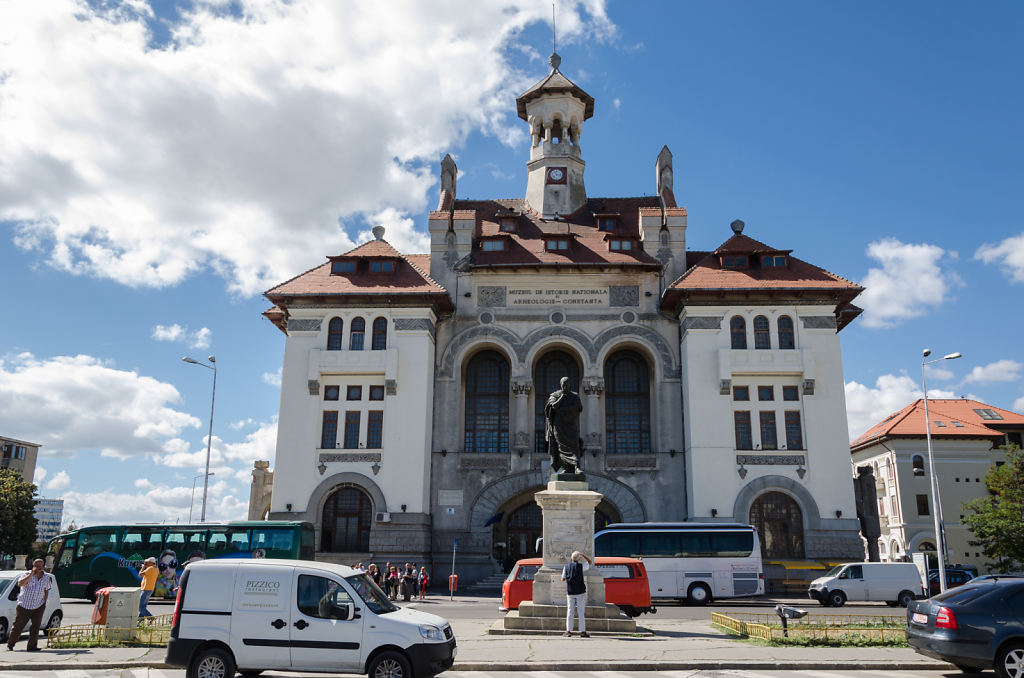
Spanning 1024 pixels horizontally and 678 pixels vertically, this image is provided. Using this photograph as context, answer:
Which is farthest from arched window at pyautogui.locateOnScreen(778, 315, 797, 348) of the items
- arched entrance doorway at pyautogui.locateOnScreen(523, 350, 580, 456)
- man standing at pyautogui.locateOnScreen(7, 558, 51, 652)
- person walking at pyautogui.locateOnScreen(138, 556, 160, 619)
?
man standing at pyautogui.locateOnScreen(7, 558, 51, 652)

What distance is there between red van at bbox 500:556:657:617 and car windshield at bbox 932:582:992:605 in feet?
36.7

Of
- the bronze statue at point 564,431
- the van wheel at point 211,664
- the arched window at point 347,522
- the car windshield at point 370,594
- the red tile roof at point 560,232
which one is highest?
the red tile roof at point 560,232

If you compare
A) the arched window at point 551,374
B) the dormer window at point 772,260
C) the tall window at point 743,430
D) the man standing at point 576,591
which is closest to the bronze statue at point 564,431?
the man standing at point 576,591

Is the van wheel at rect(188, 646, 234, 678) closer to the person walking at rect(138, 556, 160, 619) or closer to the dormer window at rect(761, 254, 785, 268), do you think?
the person walking at rect(138, 556, 160, 619)

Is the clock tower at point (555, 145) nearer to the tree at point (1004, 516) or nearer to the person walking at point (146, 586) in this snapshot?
the tree at point (1004, 516)

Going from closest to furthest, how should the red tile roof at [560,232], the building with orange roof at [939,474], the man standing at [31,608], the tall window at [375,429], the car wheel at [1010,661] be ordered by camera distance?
the car wheel at [1010,661]
the man standing at [31,608]
the tall window at [375,429]
the red tile roof at [560,232]
the building with orange roof at [939,474]

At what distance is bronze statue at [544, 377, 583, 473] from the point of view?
65.8ft

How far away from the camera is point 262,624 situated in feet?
38.9

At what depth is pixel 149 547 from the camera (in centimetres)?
3130

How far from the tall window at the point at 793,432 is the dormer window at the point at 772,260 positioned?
25.2 ft

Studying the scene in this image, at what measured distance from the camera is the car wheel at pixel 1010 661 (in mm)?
11992

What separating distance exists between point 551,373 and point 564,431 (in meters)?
20.0

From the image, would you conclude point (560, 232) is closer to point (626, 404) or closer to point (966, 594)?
point (626, 404)

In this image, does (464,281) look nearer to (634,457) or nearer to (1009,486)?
A: (634,457)
